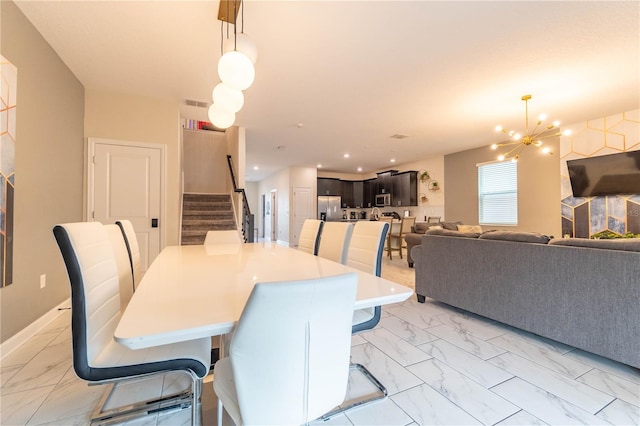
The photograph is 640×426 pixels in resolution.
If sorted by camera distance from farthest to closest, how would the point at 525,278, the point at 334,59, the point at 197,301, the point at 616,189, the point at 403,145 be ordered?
the point at 403,145 < the point at 616,189 < the point at 334,59 < the point at 525,278 < the point at 197,301

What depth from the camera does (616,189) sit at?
4.17m

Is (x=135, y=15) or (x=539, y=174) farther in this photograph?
(x=539, y=174)

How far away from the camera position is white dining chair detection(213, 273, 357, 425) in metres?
0.65

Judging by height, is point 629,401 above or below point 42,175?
below

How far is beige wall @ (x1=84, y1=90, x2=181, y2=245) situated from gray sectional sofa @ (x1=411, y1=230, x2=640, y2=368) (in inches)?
140

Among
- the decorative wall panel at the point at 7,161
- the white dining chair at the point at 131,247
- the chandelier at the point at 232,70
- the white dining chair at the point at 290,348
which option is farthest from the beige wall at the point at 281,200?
the white dining chair at the point at 290,348

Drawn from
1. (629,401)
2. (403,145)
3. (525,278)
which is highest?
(403,145)

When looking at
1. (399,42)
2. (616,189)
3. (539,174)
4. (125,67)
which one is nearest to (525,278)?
(399,42)

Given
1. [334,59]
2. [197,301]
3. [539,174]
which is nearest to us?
[197,301]

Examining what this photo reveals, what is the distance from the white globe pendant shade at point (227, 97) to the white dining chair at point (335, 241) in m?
1.18

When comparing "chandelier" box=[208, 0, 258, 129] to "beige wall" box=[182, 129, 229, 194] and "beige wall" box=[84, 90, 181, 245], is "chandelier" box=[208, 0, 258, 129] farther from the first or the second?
"beige wall" box=[182, 129, 229, 194]

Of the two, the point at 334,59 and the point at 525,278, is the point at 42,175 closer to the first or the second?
the point at 334,59

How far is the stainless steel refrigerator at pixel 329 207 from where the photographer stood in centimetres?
916

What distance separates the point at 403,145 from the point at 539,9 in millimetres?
4007
